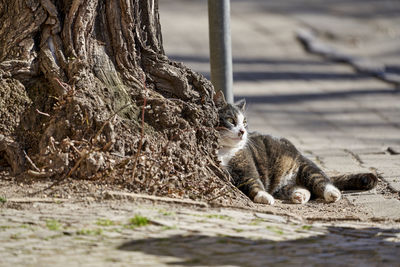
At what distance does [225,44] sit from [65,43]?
1.87 metres

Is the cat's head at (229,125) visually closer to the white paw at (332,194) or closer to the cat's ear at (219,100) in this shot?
the cat's ear at (219,100)

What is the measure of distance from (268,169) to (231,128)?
1.81 ft

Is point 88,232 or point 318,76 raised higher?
point 318,76

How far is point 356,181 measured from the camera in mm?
6148

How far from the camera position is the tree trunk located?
5043 millimetres

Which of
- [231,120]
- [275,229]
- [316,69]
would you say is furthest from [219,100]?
[316,69]

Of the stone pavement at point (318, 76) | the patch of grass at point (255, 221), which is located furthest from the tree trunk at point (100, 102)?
the stone pavement at point (318, 76)

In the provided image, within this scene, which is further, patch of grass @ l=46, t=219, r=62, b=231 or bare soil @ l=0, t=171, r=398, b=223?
bare soil @ l=0, t=171, r=398, b=223

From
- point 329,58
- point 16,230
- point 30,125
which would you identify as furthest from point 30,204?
point 329,58

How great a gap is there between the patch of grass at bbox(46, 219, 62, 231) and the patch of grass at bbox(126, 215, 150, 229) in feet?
1.27

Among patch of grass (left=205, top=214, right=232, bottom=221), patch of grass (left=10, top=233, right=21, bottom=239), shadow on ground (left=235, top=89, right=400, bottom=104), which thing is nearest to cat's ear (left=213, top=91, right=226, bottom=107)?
patch of grass (left=205, top=214, right=232, bottom=221)

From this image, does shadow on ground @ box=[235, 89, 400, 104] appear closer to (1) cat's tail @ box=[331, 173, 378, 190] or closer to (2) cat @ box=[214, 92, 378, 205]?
(2) cat @ box=[214, 92, 378, 205]

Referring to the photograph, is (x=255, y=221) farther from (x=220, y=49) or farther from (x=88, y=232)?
(x=220, y=49)

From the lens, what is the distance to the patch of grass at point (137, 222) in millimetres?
4297
